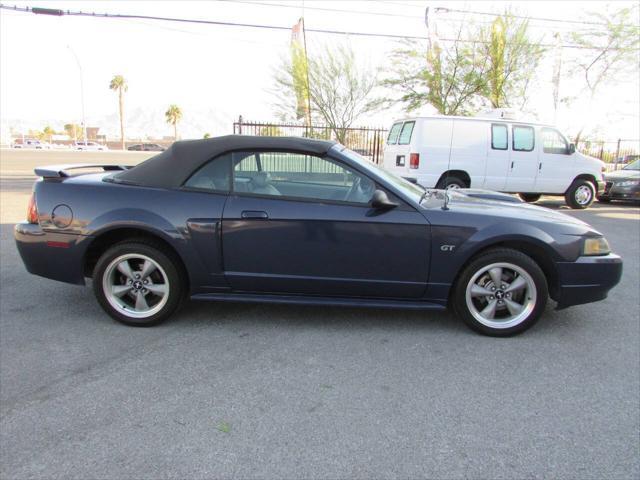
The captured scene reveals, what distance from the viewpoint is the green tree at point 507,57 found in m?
18.3

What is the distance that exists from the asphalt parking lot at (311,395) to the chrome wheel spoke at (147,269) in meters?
0.44

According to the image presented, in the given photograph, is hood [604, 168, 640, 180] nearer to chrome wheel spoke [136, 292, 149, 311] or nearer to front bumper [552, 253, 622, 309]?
front bumper [552, 253, 622, 309]

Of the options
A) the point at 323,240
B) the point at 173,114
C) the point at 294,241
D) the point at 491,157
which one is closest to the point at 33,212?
the point at 294,241

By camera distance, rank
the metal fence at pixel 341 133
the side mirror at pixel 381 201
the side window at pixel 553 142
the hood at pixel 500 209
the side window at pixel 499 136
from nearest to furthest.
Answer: the side mirror at pixel 381 201
the hood at pixel 500 209
the side window at pixel 499 136
the side window at pixel 553 142
the metal fence at pixel 341 133

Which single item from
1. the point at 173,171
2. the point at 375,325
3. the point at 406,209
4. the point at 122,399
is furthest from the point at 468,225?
the point at 122,399

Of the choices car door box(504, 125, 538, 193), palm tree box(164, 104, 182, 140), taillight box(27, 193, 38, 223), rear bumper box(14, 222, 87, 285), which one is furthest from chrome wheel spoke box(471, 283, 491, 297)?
palm tree box(164, 104, 182, 140)

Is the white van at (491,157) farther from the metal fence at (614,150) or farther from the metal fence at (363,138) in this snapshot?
the metal fence at (614,150)

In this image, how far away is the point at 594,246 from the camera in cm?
358

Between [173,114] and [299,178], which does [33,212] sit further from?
[173,114]

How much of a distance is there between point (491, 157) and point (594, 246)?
7.32m

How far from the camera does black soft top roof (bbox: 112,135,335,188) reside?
357 centimetres

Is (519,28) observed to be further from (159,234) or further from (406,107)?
(159,234)

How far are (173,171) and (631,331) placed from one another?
12.9 feet

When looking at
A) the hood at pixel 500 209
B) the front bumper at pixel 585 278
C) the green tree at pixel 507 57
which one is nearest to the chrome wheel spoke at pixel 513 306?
the front bumper at pixel 585 278
